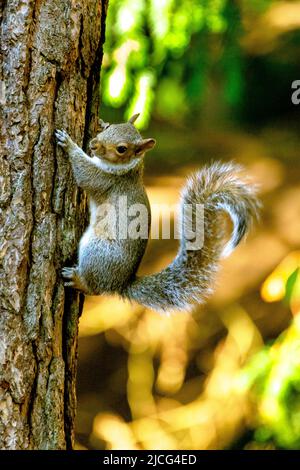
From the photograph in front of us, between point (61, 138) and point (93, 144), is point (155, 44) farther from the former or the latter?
point (61, 138)

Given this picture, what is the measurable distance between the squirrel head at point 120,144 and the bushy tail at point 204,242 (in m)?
0.21

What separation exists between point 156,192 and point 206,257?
6.73 feet

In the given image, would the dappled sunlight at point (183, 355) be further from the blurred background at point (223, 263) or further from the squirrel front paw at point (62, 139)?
the squirrel front paw at point (62, 139)

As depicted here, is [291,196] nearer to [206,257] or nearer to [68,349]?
[206,257]

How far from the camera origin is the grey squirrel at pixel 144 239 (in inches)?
76.7

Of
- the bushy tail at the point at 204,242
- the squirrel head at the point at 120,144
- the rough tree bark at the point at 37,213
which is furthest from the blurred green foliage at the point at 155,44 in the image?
the rough tree bark at the point at 37,213

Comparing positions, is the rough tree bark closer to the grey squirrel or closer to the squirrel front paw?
the squirrel front paw

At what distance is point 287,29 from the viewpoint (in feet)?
15.2

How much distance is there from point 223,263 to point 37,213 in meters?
2.38

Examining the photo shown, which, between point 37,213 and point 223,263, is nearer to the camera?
point 37,213

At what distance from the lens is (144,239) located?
205cm

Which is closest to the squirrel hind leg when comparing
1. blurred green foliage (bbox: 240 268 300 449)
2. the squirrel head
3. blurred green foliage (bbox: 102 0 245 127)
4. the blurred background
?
the squirrel head

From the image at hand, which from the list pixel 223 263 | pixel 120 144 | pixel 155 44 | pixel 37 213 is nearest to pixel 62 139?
pixel 37 213

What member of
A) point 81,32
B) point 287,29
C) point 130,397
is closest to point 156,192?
point 130,397
